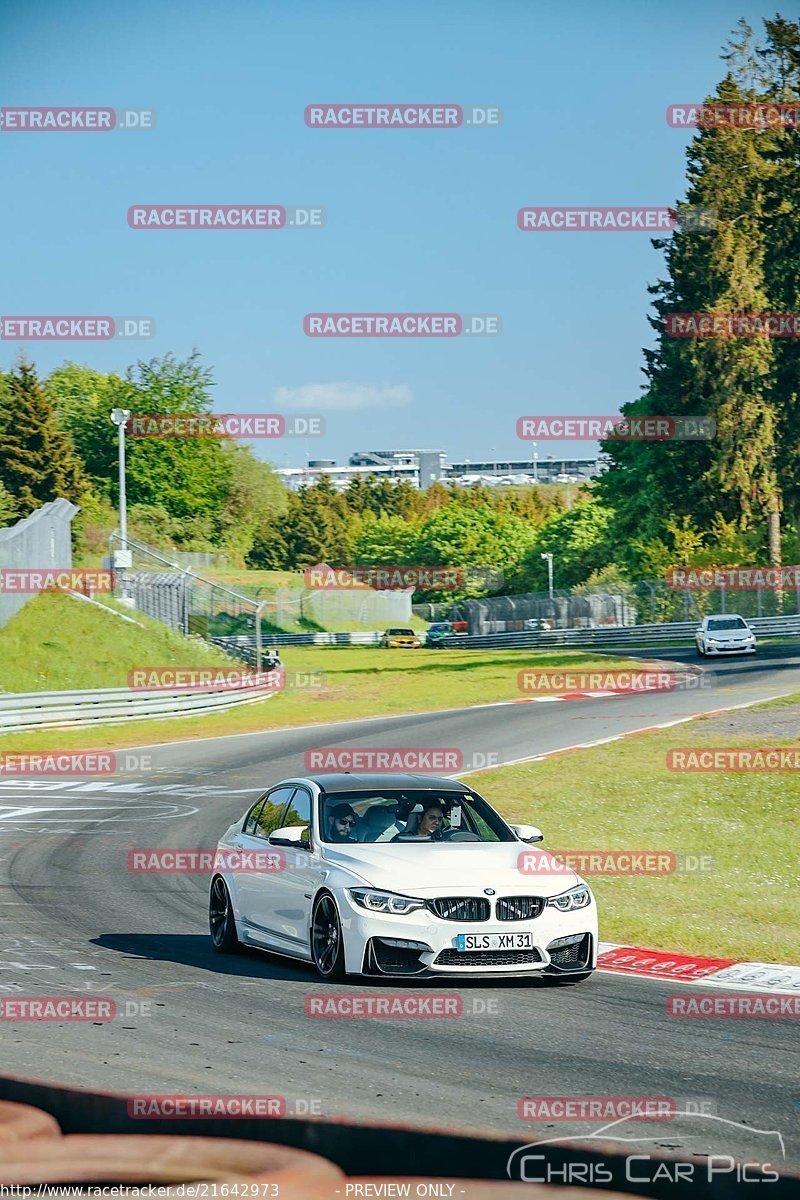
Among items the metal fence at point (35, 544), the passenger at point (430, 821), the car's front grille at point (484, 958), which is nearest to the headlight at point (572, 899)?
the car's front grille at point (484, 958)

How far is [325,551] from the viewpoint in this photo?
499ft

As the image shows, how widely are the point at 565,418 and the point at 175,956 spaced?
35.4m

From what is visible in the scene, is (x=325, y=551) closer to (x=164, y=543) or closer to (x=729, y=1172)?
(x=164, y=543)

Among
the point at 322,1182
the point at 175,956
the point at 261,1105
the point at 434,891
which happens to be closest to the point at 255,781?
the point at 175,956

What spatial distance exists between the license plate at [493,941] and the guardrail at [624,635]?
2259 inches

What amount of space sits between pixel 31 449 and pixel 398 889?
260 ft

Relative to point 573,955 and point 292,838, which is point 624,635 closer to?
point 292,838

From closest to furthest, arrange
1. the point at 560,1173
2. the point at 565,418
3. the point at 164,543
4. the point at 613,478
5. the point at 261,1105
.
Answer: the point at 560,1173, the point at 261,1105, the point at 565,418, the point at 613,478, the point at 164,543

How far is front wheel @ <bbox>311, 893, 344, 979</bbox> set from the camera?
36.0 feet

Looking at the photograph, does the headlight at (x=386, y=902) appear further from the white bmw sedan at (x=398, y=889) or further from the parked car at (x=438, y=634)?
the parked car at (x=438, y=634)

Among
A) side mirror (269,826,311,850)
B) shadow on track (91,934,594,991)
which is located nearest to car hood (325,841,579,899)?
side mirror (269,826,311,850)

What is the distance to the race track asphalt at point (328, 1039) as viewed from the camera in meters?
7.43

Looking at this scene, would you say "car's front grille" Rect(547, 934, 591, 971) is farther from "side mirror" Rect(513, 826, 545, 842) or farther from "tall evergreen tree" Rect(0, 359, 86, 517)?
"tall evergreen tree" Rect(0, 359, 86, 517)

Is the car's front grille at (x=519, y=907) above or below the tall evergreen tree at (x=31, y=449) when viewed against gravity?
below
